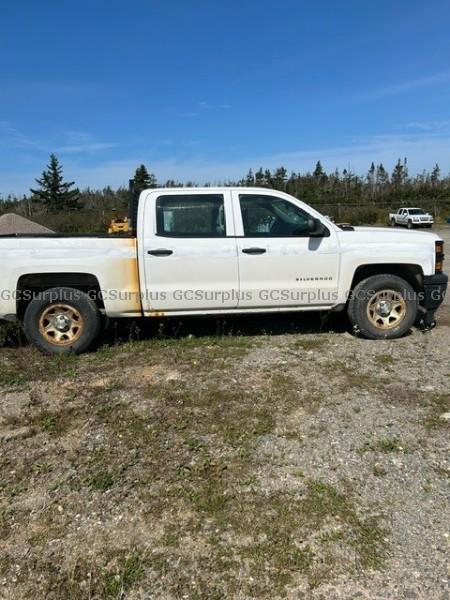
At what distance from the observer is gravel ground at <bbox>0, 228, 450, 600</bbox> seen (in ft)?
7.62

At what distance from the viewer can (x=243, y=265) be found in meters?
5.46

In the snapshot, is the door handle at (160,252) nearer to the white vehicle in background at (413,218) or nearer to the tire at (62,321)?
the tire at (62,321)

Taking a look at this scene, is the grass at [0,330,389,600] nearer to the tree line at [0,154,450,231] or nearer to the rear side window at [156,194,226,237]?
the rear side window at [156,194,226,237]

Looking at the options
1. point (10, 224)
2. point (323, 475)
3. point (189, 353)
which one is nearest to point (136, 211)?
point (189, 353)

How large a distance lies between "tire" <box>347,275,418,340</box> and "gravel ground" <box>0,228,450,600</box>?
1.77 ft

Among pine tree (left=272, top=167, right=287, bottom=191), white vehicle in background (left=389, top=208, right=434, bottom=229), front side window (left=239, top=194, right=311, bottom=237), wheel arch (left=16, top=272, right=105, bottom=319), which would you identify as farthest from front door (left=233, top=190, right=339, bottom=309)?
pine tree (left=272, top=167, right=287, bottom=191)

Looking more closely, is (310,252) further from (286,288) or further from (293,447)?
(293,447)

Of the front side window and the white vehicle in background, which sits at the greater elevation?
the white vehicle in background

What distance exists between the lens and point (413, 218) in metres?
35.0

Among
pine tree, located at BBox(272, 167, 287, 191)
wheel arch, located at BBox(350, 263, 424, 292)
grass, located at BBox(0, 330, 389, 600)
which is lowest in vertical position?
grass, located at BBox(0, 330, 389, 600)

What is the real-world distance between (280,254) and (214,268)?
81 cm

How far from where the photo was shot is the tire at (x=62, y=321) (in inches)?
207

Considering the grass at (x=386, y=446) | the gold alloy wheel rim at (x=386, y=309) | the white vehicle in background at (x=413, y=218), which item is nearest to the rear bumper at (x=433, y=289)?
the gold alloy wheel rim at (x=386, y=309)

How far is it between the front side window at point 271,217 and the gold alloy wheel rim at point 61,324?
2247 millimetres
